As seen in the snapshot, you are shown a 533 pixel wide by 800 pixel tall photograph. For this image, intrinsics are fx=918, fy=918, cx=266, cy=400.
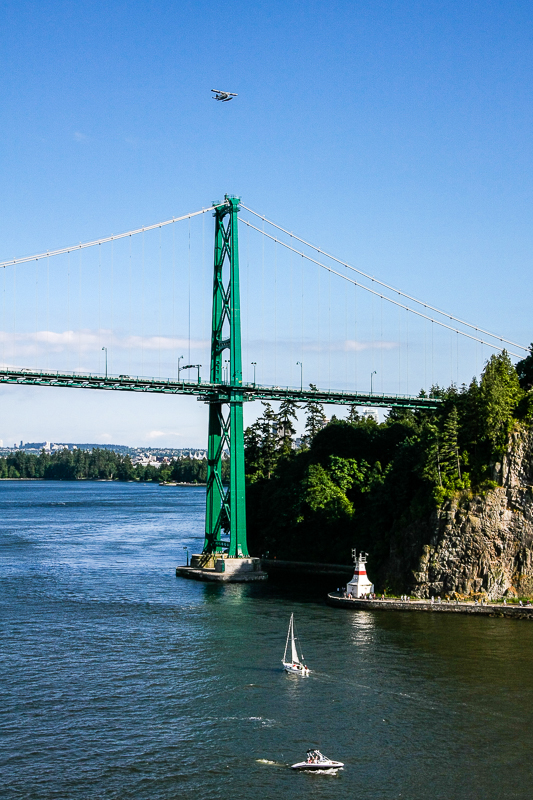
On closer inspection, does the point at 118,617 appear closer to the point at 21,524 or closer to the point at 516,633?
the point at 516,633

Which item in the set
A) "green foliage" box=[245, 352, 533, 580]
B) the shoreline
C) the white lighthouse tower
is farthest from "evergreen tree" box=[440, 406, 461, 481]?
the shoreline

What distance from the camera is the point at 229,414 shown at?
8494cm

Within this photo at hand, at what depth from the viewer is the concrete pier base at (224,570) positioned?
3182 inches

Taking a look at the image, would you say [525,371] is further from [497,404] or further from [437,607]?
[437,607]

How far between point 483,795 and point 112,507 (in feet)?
528

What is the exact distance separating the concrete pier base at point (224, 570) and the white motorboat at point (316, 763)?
4498 centimetres

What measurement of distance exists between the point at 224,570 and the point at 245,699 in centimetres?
3801

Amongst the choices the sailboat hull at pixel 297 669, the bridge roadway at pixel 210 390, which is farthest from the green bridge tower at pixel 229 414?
the sailboat hull at pixel 297 669

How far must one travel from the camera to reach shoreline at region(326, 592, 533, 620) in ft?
210

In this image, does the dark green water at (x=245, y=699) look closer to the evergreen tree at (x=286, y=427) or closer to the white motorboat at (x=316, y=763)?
the white motorboat at (x=316, y=763)

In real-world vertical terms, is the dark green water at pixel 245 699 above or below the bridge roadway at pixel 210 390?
below

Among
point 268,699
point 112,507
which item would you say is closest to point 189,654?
point 268,699

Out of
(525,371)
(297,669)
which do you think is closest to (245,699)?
(297,669)

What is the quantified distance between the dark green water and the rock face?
16.5ft
